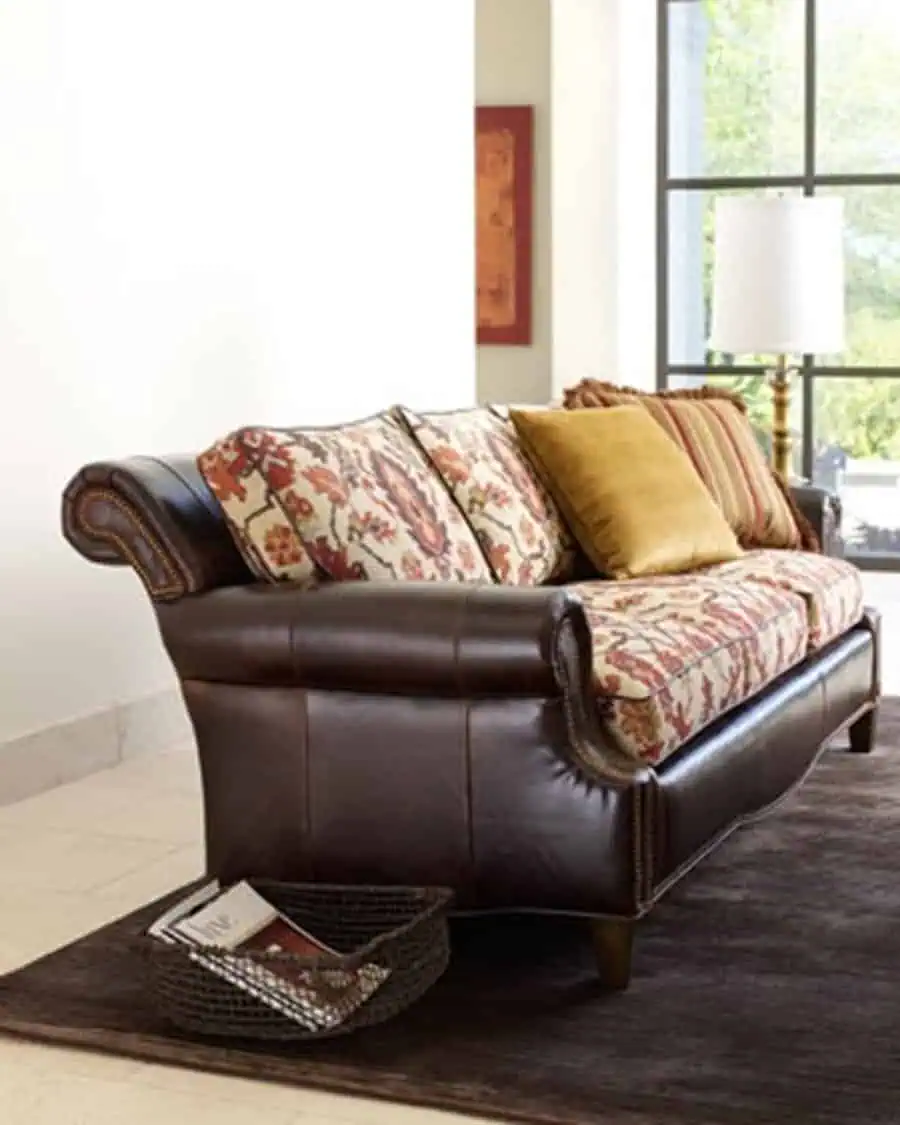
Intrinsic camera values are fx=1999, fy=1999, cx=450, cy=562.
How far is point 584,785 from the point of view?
2.97m

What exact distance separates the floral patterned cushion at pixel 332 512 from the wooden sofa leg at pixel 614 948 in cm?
67

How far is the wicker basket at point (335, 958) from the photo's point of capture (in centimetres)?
277

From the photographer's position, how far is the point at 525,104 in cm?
811

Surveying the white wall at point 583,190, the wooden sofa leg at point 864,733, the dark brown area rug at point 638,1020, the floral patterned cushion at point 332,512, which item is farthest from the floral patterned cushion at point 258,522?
the white wall at point 583,190

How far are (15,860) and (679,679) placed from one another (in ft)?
4.63

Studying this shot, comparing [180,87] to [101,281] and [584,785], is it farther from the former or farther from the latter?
[584,785]

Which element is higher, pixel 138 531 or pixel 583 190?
pixel 583 190

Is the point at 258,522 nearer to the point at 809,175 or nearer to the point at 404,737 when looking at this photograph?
the point at 404,737

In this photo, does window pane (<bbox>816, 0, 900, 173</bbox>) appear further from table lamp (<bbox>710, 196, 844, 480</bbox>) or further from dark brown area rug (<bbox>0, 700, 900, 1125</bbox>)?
dark brown area rug (<bbox>0, 700, 900, 1125</bbox>)

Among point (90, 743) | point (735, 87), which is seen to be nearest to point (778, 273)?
point (90, 743)

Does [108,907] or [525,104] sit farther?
[525,104]

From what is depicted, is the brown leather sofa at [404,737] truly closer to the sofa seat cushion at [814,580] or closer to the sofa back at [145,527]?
the sofa back at [145,527]

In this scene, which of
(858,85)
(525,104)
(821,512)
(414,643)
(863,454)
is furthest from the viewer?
(863,454)

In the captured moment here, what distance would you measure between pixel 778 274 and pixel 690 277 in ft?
10.3
